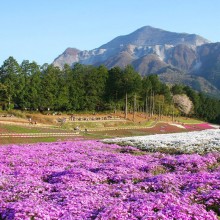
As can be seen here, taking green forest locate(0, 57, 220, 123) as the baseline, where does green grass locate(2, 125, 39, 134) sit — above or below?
below

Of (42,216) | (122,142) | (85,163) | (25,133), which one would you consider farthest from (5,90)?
(42,216)

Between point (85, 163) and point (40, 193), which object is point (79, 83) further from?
point (40, 193)

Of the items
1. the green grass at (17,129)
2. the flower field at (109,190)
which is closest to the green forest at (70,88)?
the green grass at (17,129)

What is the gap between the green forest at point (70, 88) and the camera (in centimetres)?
8775

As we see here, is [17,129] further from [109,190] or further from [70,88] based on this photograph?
[70,88]

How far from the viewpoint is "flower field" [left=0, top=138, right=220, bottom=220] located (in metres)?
11.1

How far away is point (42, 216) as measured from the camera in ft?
35.1

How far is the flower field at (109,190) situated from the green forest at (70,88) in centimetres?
6562

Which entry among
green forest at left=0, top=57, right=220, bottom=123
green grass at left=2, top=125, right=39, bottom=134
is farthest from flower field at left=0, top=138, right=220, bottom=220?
green forest at left=0, top=57, right=220, bottom=123

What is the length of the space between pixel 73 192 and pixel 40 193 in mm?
1524

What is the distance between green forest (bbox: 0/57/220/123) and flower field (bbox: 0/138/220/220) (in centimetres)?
6562

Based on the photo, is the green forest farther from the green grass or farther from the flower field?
the flower field

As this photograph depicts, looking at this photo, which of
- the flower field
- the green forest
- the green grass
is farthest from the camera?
the green forest

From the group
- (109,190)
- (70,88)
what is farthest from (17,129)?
(70,88)
